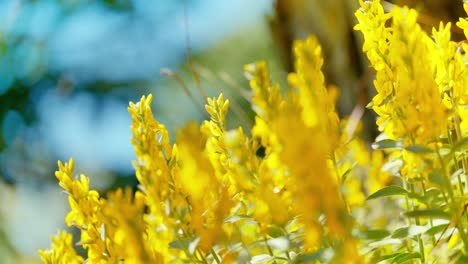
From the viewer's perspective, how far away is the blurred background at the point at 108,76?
3.43 metres

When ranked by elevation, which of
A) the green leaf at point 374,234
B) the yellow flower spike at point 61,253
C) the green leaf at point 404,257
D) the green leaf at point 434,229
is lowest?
the green leaf at point 404,257

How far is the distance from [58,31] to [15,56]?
50cm

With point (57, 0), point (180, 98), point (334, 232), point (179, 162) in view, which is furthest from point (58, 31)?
point (334, 232)

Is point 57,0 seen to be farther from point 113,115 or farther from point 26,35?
point 113,115

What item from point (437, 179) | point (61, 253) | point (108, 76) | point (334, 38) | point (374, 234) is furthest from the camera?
point (108, 76)

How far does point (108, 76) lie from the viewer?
21.6ft

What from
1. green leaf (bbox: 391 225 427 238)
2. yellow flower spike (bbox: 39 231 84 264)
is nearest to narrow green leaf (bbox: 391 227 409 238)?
green leaf (bbox: 391 225 427 238)

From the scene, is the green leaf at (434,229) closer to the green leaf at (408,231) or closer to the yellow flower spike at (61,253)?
the green leaf at (408,231)

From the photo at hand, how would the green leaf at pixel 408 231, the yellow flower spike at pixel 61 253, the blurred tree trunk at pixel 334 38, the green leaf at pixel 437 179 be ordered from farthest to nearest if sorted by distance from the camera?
the blurred tree trunk at pixel 334 38
the yellow flower spike at pixel 61 253
the green leaf at pixel 408 231
the green leaf at pixel 437 179

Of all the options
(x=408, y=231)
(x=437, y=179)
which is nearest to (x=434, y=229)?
(x=408, y=231)

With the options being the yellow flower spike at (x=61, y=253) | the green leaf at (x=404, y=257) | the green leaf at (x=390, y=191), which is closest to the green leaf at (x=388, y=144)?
the green leaf at (x=390, y=191)

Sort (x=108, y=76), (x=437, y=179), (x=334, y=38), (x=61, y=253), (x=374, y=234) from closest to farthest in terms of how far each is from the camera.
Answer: (x=437, y=179) < (x=374, y=234) < (x=61, y=253) < (x=334, y=38) < (x=108, y=76)

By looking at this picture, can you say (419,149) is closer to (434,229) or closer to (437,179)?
(437,179)

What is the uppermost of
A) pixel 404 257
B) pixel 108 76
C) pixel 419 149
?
pixel 108 76
